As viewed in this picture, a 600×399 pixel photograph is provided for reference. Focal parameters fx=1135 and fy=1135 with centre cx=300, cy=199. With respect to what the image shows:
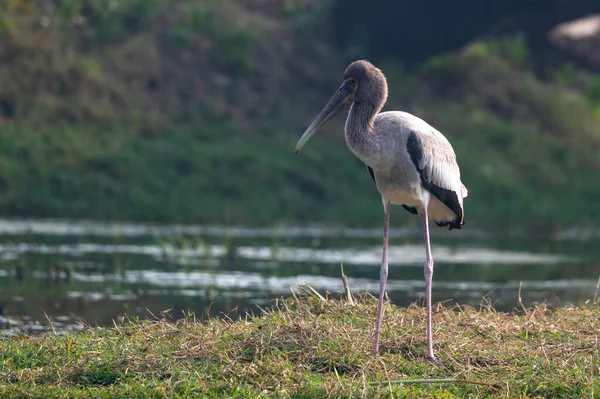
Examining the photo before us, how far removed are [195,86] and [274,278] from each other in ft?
38.6

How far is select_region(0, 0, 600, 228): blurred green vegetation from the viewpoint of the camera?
64.1ft

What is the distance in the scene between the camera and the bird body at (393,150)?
7.69m

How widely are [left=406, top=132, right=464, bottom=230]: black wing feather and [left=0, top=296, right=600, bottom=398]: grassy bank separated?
2.62 feet

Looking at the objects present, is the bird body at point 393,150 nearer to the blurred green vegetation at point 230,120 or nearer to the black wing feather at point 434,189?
the black wing feather at point 434,189

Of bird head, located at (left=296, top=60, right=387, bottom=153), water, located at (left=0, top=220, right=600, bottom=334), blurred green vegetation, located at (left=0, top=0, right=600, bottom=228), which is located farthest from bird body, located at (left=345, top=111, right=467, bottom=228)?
blurred green vegetation, located at (left=0, top=0, right=600, bottom=228)

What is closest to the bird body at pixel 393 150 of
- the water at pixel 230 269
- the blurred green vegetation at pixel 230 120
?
the water at pixel 230 269

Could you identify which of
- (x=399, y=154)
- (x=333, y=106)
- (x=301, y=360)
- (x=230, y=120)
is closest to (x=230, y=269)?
(x=333, y=106)

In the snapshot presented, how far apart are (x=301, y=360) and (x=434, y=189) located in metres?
1.71

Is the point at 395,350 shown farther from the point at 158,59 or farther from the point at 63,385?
the point at 158,59

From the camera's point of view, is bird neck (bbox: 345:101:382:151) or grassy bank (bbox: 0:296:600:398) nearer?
grassy bank (bbox: 0:296:600:398)

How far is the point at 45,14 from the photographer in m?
23.8

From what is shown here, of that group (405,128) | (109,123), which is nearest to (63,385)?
(405,128)

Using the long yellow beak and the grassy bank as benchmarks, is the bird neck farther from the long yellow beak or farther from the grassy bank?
the grassy bank

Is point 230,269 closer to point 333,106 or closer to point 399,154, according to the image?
point 333,106
